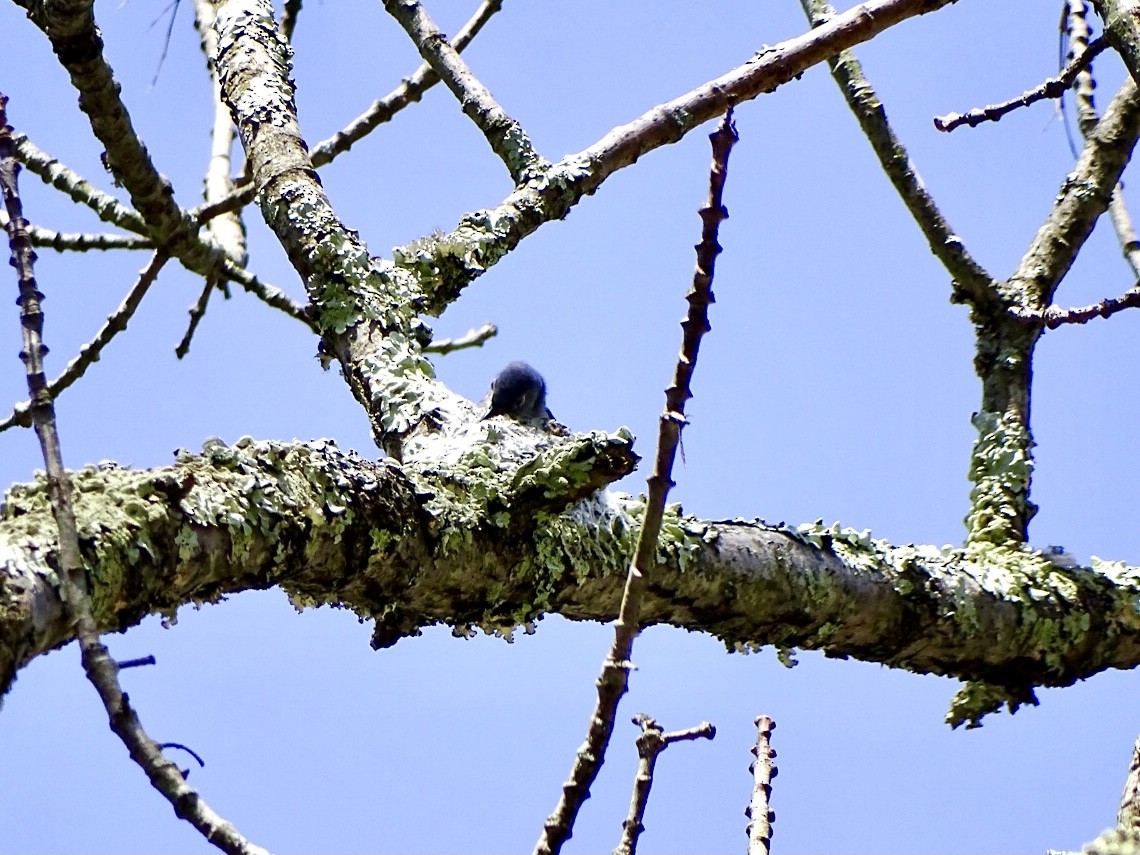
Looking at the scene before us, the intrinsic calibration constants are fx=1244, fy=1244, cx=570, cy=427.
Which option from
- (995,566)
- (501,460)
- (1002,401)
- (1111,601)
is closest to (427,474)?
(501,460)

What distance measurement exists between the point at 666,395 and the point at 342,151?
8.29 feet

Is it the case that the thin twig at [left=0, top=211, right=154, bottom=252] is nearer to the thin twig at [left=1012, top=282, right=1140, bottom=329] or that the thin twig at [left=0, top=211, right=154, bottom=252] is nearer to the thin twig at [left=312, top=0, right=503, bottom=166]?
the thin twig at [left=312, top=0, right=503, bottom=166]

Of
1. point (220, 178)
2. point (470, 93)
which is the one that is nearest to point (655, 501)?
point (470, 93)

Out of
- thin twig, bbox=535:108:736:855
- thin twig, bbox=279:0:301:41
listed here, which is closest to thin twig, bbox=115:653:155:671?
thin twig, bbox=535:108:736:855

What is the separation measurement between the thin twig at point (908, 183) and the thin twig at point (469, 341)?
139 cm

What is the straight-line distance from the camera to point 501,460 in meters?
1.94

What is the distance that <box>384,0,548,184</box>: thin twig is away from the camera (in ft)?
9.12

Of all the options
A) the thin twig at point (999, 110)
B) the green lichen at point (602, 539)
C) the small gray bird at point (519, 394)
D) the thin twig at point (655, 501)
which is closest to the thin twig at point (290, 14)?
the small gray bird at point (519, 394)

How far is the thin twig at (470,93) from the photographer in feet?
9.12

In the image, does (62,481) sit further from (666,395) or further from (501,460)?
(501,460)

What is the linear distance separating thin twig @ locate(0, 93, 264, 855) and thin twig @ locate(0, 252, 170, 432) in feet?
5.18

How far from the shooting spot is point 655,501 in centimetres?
106

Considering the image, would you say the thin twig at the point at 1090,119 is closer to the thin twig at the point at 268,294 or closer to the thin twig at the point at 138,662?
the thin twig at the point at 268,294

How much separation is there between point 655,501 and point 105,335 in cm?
224
